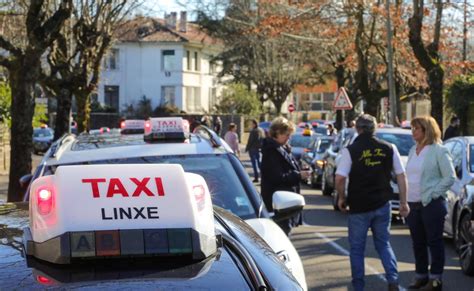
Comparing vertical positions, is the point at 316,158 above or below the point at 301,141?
below

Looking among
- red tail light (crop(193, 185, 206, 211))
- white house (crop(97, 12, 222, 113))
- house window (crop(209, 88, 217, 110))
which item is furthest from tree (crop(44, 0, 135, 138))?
house window (crop(209, 88, 217, 110))

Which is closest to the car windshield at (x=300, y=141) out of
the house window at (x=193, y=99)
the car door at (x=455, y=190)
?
the car door at (x=455, y=190)

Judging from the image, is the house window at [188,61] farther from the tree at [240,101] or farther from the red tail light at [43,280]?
the red tail light at [43,280]

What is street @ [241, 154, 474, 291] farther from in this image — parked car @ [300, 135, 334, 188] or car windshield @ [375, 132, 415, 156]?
parked car @ [300, 135, 334, 188]

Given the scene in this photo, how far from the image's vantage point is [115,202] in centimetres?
280

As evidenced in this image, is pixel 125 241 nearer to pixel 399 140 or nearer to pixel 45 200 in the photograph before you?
pixel 45 200

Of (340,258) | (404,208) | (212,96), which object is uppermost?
(212,96)

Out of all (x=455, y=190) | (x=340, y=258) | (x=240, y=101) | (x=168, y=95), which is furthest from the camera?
(x=168, y=95)

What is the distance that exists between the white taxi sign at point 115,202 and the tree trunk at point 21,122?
13.8m

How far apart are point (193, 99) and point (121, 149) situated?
6343cm

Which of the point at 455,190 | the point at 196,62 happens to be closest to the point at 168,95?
the point at 196,62

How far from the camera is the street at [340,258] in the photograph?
29.8 feet

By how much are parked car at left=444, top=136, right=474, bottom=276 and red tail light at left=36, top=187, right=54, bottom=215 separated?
23.5ft

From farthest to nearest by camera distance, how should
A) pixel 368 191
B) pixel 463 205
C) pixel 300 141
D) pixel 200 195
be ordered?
pixel 300 141, pixel 463 205, pixel 368 191, pixel 200 195
